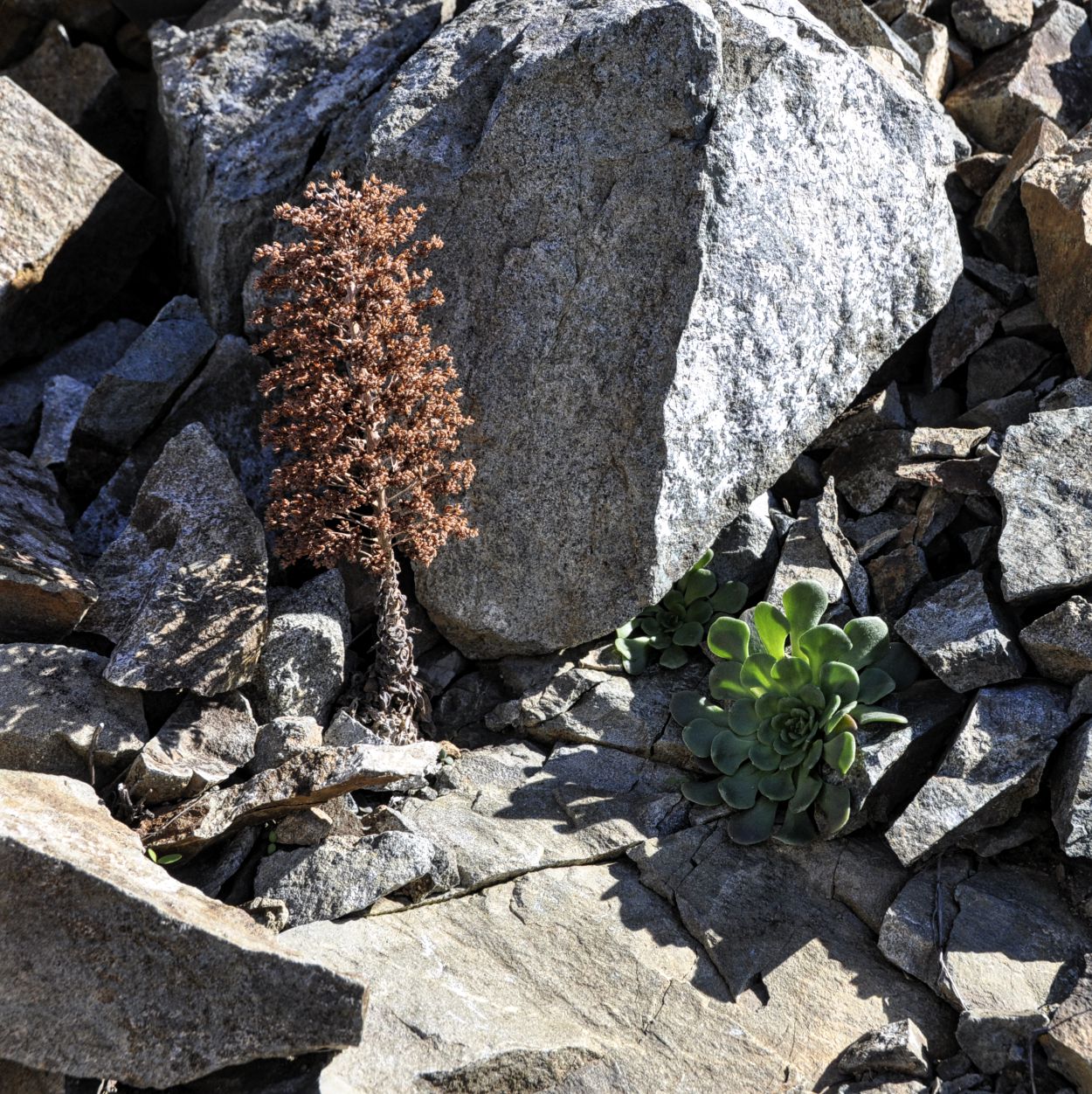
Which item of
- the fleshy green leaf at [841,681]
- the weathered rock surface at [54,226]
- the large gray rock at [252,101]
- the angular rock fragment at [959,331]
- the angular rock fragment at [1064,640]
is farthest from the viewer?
the weathered rock surface at [54,226]

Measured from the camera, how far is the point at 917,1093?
4.00 metres

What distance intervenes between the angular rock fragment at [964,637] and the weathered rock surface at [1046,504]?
151mm

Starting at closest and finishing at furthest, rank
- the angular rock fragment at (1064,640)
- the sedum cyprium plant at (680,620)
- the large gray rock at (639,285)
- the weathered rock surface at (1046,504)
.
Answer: the angular rock fragment at (1064,640) < the weathered rock surface at (1046,504) < the large gray rock at (639,285) < the sedum cyprium plant at (680,620)

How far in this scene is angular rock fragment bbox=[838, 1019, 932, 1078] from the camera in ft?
13.3

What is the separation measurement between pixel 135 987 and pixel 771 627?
3035mm

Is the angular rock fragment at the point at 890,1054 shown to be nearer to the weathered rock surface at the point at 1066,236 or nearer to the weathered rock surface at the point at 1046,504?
the weathered rock surface at the point at 1046,504

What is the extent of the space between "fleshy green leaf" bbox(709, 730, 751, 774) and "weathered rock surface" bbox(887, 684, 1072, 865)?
722 millimetres

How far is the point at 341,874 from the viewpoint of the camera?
4.56m

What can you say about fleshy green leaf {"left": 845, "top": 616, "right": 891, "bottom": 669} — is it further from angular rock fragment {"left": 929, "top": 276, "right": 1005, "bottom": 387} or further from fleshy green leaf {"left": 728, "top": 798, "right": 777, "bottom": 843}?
angular rock fragment {"left": 929, "top": 276, "right": 1005, "bottom": 387}

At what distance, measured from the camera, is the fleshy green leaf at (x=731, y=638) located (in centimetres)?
531

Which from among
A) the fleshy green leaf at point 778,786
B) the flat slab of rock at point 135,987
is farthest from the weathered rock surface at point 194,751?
the fleshy green leaf at point 778,786

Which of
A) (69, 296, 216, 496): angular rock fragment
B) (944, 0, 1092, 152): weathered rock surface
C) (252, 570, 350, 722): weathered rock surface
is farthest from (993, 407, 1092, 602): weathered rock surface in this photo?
(69, 296, 216, 496): angular rock fragment

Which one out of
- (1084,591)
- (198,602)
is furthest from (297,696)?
(1084,591)

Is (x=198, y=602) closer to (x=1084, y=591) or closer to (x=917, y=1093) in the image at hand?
(x=917, y=1093)
